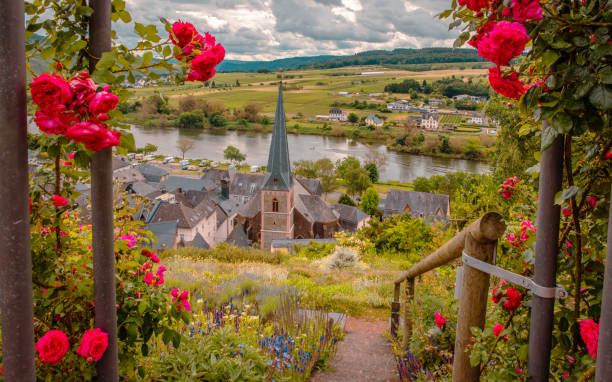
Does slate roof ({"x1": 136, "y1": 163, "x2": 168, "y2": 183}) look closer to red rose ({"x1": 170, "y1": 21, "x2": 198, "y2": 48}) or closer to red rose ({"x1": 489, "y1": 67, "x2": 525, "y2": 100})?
red rose ({"x1": 170, "y1": 21, "x2": 198, "y2": 48})

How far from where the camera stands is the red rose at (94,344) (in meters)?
1.08

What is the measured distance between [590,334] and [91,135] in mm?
1181

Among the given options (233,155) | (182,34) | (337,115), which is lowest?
(233,155)

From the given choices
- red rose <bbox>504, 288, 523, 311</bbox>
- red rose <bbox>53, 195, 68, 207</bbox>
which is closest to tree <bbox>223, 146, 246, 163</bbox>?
red rose <bbox>53, 195, 68, 207</bbox>

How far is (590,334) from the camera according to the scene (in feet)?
3.25

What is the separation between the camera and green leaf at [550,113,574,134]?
0.88 m

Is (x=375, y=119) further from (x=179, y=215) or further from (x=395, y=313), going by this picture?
(x=395, y=313)

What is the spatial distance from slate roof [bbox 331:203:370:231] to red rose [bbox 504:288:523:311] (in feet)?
106

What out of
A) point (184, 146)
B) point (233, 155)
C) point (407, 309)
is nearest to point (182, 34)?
point (407, 309)

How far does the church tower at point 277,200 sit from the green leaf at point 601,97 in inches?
1035

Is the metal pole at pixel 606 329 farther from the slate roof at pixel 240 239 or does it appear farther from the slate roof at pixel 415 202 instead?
the slate roof at pixel 415 202

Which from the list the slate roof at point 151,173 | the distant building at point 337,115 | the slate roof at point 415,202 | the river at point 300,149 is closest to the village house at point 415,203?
the slate roof at point 415,202

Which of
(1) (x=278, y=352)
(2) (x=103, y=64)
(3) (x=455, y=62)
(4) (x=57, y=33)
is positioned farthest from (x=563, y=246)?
(3) (x=455, y=62)

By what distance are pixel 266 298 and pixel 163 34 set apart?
296 centimetres
